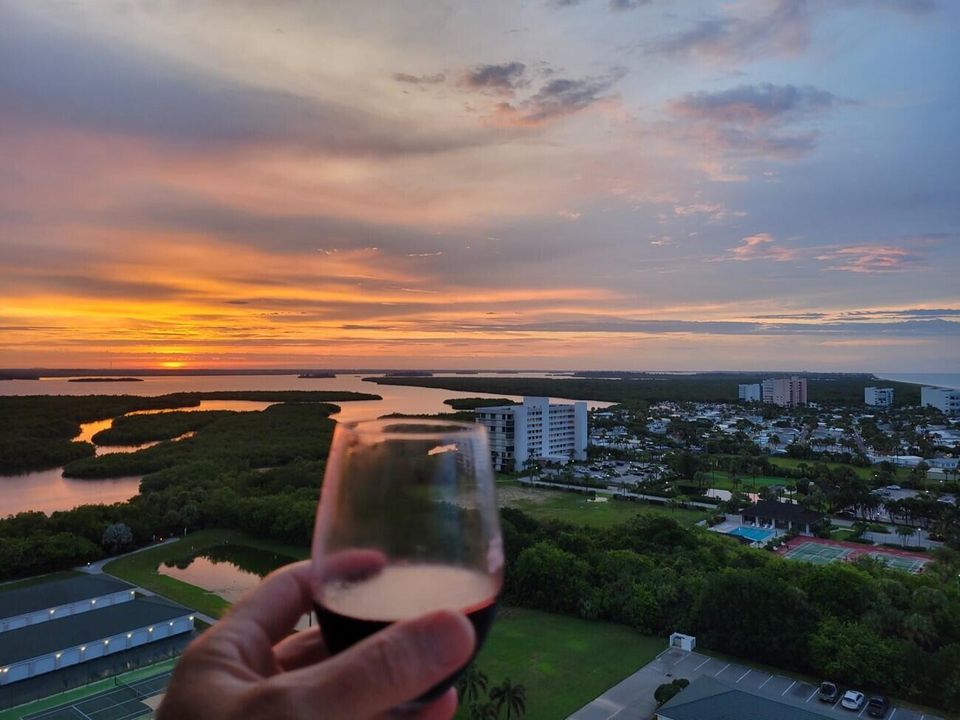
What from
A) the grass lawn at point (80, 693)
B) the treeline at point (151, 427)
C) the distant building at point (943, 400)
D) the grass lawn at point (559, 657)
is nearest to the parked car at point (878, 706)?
the grass lawn at point (559, 657)

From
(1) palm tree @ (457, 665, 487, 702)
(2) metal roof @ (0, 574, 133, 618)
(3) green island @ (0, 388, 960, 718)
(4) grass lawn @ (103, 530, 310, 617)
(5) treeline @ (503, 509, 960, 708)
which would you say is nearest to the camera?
(1) palm tree @ (457, 665, 487, 702)

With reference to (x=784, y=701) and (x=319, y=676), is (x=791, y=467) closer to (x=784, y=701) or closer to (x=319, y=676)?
(x=784, y=701)

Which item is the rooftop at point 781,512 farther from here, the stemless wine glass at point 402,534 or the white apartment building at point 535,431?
the stemless wine glass at point 402,534

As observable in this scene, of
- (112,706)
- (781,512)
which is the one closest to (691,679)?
(112,706)

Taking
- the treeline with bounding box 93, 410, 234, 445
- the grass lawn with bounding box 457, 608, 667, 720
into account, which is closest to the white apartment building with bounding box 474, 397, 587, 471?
the grass lawn with bounding box 457, 608, 667, 720

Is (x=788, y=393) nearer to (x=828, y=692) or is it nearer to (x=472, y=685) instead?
(x=828, y=692)

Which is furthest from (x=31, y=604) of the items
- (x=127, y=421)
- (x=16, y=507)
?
(x=127, y=421)

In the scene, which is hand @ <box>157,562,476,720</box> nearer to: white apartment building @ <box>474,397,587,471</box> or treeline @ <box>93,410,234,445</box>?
white apartment building @ <box>474,397,587,471</box>
